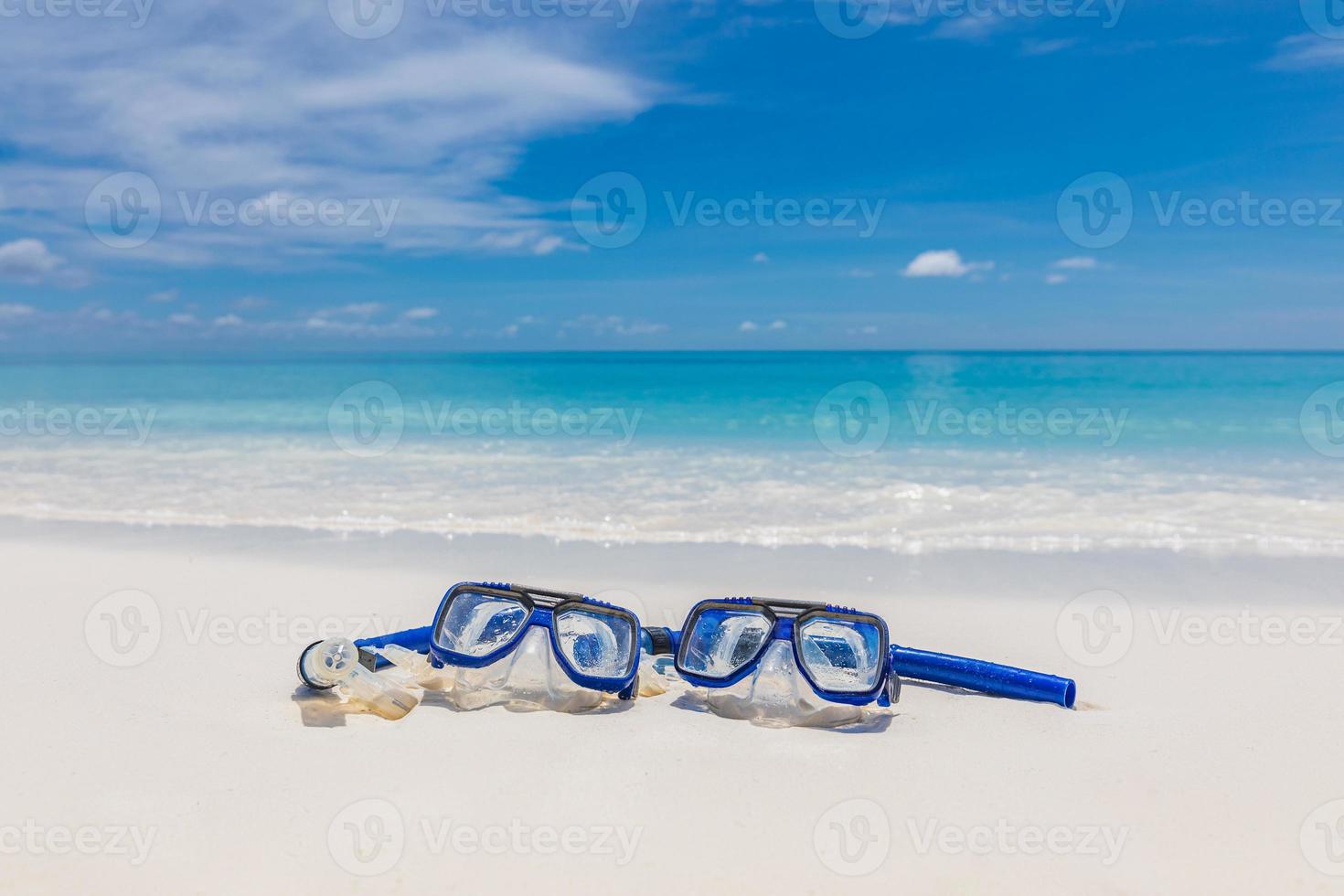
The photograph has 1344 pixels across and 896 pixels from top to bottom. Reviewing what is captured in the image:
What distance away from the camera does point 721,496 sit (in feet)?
30.9

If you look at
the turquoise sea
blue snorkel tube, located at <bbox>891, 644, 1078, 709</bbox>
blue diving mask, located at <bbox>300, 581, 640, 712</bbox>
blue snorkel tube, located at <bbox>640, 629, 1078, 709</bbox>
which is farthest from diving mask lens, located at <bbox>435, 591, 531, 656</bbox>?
the turquoise sea

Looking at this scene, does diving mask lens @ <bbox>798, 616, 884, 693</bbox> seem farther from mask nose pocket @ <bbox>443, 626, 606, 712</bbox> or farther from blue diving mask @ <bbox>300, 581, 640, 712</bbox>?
mask nose pocket @ <bbox>443, 626, 606, 712</bbox>

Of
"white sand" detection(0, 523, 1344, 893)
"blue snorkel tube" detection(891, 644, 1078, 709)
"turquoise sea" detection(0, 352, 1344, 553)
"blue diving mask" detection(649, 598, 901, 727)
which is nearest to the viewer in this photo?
"white sand" detection(0, 523, 1344, 893)

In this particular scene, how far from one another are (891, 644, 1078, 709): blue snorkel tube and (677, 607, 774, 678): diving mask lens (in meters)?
0.58

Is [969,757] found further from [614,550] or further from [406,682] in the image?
[614,550]

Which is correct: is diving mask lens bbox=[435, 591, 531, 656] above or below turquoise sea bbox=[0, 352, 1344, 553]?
below

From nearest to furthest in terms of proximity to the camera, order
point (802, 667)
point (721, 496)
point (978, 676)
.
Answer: point (802, 667), point (978, 676), point (721, 496)

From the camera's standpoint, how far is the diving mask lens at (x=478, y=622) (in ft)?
10.7

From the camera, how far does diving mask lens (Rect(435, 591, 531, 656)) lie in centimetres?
327

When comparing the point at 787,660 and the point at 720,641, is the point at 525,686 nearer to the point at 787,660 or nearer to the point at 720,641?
the point at 720,641

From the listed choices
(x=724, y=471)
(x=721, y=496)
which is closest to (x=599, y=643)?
(x=721, y=496)

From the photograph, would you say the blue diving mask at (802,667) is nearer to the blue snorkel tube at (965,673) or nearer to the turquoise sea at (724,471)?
the blue snorkel tube at (965,673)

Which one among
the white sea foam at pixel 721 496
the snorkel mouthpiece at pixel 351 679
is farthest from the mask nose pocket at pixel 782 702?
the white sea foam at pixel 721 496

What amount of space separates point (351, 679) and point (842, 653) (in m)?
1.73
